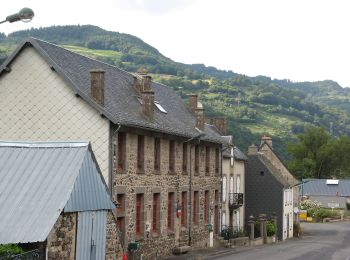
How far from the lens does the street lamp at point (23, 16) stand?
15552 millimetres

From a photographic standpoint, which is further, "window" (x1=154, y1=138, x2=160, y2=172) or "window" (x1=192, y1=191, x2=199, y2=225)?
"window" (x1=192, y1=191, x2=199, y2=225)

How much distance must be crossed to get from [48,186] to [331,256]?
982 inches

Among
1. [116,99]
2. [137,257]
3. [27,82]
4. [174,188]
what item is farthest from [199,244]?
[27,82]

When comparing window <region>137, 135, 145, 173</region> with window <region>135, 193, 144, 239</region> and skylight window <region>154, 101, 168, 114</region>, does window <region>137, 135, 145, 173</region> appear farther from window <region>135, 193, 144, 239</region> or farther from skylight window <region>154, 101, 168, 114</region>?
skylight window <region>154, 101, 168, 114</region>

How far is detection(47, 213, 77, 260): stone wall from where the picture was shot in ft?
59.0

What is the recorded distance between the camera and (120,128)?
28484 mm

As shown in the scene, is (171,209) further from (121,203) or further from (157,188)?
(121,203)

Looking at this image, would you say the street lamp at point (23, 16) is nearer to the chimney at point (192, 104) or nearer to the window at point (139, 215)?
the window at point (139, 215)

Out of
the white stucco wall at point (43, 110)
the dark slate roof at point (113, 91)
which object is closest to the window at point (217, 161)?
the dark slate roof at point (113, 91)

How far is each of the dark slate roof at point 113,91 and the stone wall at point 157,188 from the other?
0.60 m

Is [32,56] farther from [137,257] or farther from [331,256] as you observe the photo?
[331,256]

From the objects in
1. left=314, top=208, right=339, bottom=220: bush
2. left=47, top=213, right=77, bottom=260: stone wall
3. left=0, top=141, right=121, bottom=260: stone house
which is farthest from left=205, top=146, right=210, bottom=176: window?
left=314, top=208, right=339, bottom=220: bush

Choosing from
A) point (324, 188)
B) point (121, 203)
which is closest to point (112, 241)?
point (121, 203)

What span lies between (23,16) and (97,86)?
42.8ft
